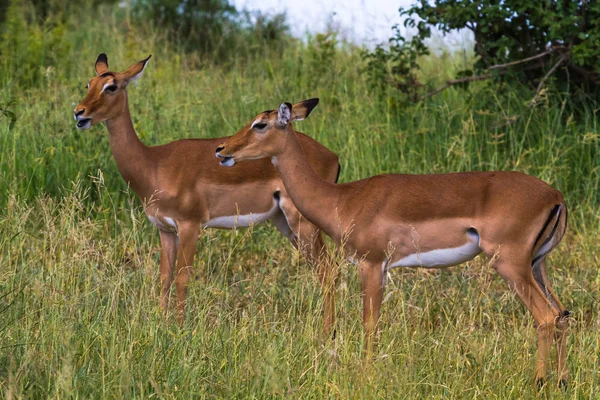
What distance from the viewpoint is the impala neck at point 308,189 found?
525 cm

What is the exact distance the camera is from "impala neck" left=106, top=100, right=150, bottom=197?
614 centimetres

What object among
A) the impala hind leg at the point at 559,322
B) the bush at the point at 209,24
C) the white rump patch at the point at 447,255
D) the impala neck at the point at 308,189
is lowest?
the bush at the point at 209,24

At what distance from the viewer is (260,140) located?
209 inches

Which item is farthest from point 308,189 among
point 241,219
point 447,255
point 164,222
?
point 164,222

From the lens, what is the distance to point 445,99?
29.5ft

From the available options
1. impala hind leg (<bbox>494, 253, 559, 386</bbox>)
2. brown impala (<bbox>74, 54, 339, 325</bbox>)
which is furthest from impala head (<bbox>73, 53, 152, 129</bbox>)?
impala hind leg (<bbox>494, 253, 559, 386</bbox>)

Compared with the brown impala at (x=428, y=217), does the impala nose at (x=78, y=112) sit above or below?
above

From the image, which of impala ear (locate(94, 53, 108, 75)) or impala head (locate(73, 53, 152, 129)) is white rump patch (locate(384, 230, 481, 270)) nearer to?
impala head (locate(73, 53, 152, 129))

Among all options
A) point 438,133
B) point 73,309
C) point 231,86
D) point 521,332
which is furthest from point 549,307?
point 231,86

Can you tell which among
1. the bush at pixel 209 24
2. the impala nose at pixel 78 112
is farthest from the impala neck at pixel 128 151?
the bush at pixel 209 24

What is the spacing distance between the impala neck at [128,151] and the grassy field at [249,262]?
277mm

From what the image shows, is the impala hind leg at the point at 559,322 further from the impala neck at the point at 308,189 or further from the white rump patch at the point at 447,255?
the impala neck at the point at 308,189

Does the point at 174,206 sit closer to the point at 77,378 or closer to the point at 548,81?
the point at 77,378

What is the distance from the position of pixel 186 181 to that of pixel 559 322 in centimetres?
253
